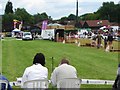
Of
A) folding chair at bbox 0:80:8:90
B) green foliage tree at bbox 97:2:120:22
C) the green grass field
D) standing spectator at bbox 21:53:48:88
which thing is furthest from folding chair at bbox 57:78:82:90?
green foliage tree at bbox 97:2:120:22

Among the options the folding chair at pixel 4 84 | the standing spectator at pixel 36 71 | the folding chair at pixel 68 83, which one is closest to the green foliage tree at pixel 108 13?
the folding chair at pixel 68 83

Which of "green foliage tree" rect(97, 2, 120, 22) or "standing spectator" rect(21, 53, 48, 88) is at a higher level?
"green foliage tree" rect(97, 2, 120, 22)

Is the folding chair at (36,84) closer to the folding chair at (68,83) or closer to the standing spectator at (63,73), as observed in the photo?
the folding chair at (68,83)

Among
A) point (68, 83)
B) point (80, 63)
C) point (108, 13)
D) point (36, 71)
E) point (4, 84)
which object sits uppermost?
point (108, 13)

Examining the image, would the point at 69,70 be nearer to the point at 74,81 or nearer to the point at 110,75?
the point at 74,81

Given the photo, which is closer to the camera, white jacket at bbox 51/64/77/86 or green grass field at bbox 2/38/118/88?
white jacket at bbox 51/64/77/86

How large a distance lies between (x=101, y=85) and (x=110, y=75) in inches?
113

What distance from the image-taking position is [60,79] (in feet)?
24.7

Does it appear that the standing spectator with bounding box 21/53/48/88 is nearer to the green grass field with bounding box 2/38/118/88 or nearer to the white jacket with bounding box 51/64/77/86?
the white jacket with bounding box 51/64/77/86

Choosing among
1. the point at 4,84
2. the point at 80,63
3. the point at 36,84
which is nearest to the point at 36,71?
the point at 36,84

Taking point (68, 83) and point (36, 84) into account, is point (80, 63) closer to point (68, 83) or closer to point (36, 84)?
point (68, 83)

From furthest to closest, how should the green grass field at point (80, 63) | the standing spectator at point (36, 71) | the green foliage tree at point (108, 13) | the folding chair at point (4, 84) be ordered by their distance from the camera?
the green foliage tree at point (108, 13), the green grass field at point (80, 63), the standing spectator at point (36, 71), the folding chair at point (4, 84)

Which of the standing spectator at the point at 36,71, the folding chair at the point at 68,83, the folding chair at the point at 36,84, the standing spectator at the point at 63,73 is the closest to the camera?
the folding chair at the point at 36,84

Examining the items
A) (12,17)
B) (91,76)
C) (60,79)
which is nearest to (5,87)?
(60,79)
